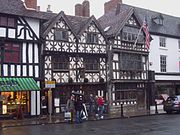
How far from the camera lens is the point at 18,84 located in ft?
70.6

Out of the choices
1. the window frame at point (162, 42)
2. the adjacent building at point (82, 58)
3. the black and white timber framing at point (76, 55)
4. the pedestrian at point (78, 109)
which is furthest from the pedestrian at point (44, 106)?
the window frame at point (162, 42)

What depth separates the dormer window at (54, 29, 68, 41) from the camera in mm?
24469

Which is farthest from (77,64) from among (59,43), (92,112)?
(92,112)

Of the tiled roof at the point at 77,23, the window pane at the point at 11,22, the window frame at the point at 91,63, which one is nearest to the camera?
the window pane at the point at 11,22

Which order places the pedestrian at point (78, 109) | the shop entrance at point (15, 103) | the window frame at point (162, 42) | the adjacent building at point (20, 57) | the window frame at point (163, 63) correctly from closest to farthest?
the pedestrian at point (78, 109)
the adjacent building at point (20, 57)
the shop entrance at point (15, 103)
the window frame at point (163, 63)
the window frame at point (162, 42)

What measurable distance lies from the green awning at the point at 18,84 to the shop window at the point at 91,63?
5310mm

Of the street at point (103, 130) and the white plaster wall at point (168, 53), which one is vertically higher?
the white plaster wall at point (168, 53)

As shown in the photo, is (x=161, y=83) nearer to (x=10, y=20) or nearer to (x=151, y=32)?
(x=151, y=32)

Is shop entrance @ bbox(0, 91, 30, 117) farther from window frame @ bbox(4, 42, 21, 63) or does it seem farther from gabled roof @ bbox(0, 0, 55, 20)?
gabled roof @ bbox(0, 0, 55, 20)

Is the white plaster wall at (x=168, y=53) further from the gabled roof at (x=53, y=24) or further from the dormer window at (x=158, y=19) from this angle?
the gabled roof at (x=53, y=24)

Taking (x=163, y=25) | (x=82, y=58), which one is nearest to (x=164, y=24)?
(x=163, y=25)

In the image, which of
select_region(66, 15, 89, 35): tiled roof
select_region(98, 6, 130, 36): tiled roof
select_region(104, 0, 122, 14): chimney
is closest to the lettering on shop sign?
select_region(66, 15, 89, 35): tiled roof

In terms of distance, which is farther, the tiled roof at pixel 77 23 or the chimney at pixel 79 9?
the chimney at pixel 79 9

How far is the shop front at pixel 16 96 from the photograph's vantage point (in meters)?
21.1
